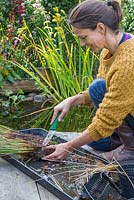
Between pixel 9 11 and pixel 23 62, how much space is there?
39.0 inches

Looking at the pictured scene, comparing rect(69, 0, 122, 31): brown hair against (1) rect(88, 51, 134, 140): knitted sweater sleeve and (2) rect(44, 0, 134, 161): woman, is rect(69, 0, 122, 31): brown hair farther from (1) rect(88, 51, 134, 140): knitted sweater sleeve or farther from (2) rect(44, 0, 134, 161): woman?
(1) rect(88, 51, 134, 140): knitted sweater sleeve

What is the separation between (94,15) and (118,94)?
1.27 ft

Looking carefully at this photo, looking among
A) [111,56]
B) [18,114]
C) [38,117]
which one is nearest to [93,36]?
[111,56]

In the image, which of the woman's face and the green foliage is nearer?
the woman's face

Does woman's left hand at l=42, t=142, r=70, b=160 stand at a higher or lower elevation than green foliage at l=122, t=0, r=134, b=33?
higher

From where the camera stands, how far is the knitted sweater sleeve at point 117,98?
2334 millimetres

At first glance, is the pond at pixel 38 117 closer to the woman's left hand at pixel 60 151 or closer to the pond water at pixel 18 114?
the pond water at pixel 18 114

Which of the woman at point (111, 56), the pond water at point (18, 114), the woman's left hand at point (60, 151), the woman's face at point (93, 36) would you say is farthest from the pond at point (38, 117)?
the woman's face at point (93, 36)

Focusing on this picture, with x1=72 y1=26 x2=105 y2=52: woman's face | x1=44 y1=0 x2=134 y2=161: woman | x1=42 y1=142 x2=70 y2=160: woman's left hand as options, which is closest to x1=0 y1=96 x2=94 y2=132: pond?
x1=42 y1=142 x2=70 y2=160: woman's left hand

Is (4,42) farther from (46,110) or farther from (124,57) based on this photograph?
(124,57)

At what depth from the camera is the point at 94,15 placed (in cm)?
235

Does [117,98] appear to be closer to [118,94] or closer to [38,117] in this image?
[118,94]

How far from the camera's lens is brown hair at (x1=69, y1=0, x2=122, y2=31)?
235 cm

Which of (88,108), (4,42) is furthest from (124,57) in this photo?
(4,42)
